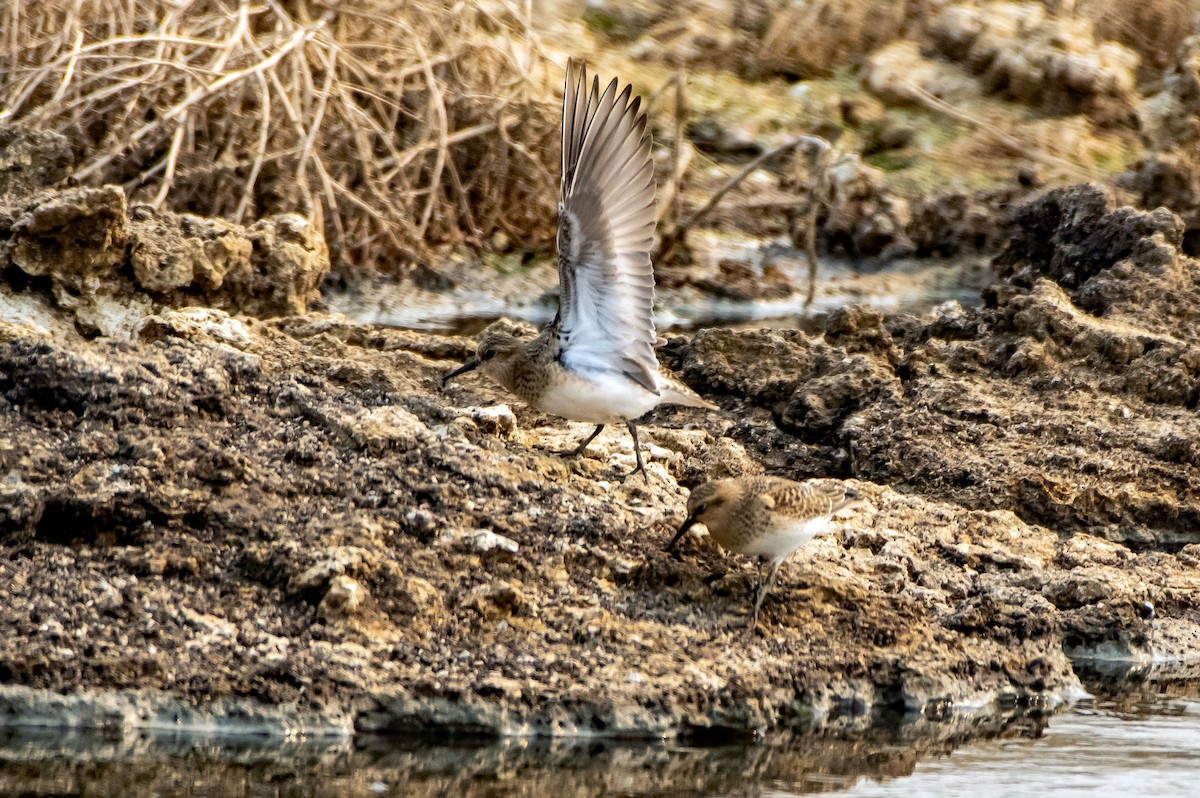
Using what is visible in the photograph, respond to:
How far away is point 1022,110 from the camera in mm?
14195

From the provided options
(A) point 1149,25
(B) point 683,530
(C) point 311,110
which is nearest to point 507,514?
(B) point 683,530

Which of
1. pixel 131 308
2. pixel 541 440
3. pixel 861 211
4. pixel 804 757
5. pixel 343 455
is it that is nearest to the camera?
pixel 804 757

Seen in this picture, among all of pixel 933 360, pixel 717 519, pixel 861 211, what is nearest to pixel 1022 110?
pixel 861 211

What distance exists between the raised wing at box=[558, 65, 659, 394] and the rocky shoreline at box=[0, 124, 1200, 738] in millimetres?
383

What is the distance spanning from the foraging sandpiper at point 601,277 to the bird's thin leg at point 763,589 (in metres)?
0.80

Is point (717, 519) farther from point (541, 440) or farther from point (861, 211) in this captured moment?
point (861, 211)

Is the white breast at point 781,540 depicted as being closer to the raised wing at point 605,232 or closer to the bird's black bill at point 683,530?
the bird's black bill at point 683,530

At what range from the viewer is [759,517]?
5074mm

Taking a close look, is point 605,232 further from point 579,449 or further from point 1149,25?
point 1149,25

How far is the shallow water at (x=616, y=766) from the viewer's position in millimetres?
4199

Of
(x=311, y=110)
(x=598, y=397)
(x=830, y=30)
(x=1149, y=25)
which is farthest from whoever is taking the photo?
(x=1149, y=25)

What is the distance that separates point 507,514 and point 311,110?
5.46 meters

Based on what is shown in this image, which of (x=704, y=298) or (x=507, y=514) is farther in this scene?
(x=704, y=298)

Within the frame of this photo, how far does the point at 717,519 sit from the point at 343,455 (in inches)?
48.0
